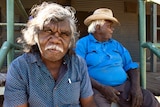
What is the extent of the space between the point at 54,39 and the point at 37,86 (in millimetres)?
291

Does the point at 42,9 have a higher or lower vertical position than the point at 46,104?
higher

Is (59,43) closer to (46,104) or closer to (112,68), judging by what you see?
(46,104)

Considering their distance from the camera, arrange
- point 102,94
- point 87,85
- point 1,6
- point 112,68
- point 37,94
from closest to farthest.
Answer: point 37,94, point 87,85, point 102,94, point 112,68, point 1,6

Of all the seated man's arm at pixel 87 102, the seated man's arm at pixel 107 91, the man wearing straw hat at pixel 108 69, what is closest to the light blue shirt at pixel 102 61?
the man wearing straw hat at pixel 108 69

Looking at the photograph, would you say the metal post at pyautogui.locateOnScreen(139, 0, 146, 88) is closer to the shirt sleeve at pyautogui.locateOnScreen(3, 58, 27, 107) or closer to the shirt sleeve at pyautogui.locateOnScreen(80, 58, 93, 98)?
the shirt sleeve at pyautogui.locateOnScreen(80, 58, 93, 98)

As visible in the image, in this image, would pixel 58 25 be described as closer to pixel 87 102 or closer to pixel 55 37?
pixel 55 37

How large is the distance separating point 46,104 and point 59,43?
36cm

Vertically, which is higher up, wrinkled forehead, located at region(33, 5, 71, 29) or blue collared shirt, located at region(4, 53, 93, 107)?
wrinkled forehead, located at region(33, 5, 71, 29)

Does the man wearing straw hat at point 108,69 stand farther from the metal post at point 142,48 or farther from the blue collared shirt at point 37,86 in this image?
the blue collared shirt at point 37,86

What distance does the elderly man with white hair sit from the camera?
175 centimetres

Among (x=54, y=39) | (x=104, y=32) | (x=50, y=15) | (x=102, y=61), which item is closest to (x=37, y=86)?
(x=54, y=39)

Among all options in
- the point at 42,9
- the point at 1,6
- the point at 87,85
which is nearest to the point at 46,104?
the point at 87,85

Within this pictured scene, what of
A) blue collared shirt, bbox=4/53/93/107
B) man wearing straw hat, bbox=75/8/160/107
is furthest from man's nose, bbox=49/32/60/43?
man wearing straw hat, bbox=75/8/160/107

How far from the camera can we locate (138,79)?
2611 millimetres
